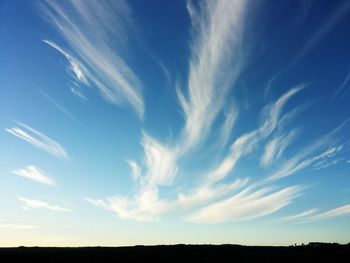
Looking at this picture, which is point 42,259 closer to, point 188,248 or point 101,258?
point 101,258

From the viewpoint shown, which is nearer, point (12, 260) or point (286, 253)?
point (12, 260)

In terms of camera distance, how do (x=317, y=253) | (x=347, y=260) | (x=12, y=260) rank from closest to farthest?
(x=12, y=260) < (x=347, y=260) < (x=317, y=253)

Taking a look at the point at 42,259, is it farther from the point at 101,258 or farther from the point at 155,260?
the point at 155,260

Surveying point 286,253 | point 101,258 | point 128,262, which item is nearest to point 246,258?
point 286,253

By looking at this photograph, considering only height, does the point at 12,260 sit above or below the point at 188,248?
below

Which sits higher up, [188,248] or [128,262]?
[188,248]

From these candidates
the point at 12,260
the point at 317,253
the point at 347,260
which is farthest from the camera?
the point at 317,253

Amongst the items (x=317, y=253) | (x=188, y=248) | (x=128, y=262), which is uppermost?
(x=188, y=248)

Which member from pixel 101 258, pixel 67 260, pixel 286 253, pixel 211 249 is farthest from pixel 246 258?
pixel 67 260

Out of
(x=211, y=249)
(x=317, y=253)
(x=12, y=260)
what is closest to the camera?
(x=12, y=260)

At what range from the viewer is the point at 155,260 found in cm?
5231

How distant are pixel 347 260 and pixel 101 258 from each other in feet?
133

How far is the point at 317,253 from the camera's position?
6031 cm

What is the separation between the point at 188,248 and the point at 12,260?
34.8 m
